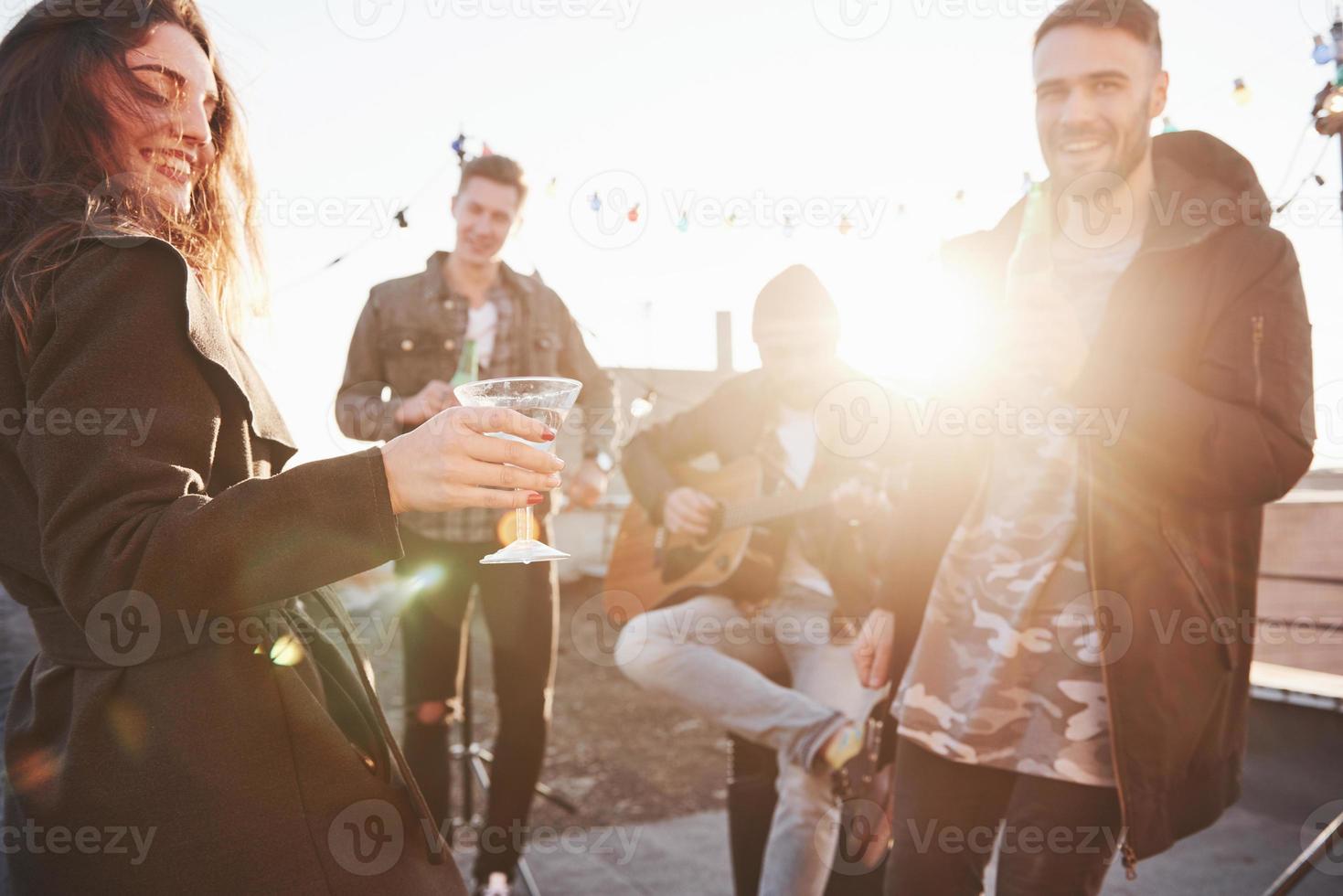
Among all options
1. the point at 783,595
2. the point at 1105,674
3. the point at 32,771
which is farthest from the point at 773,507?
the point at 32,771

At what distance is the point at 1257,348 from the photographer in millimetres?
1708

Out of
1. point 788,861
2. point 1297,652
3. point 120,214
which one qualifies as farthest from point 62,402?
point 1297,652

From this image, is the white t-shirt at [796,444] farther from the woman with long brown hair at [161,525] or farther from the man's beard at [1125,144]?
the woman with long brown hair at [161,525]

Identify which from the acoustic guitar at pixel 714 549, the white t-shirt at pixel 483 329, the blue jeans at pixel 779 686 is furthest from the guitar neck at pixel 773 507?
the white t-shirt at pixel 483 329

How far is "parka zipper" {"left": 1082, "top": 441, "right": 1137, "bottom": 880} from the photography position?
1739mm

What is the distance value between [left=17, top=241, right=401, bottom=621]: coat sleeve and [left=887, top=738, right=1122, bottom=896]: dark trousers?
1.54 metres

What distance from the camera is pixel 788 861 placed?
274cm

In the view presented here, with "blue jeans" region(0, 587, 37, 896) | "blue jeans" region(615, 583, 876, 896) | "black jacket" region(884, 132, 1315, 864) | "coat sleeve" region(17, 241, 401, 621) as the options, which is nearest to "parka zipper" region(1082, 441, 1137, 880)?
"black jacket" region(884, 132, 1315, 864)

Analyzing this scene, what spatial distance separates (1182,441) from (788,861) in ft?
5.99

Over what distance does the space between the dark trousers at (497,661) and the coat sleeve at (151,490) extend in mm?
2312

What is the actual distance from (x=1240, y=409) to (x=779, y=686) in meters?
Result: 1.90

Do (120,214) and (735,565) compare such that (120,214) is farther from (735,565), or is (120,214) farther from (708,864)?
(708,864)

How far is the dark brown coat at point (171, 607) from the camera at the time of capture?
103 cm

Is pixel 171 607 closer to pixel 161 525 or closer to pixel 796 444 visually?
pixel 161 525
